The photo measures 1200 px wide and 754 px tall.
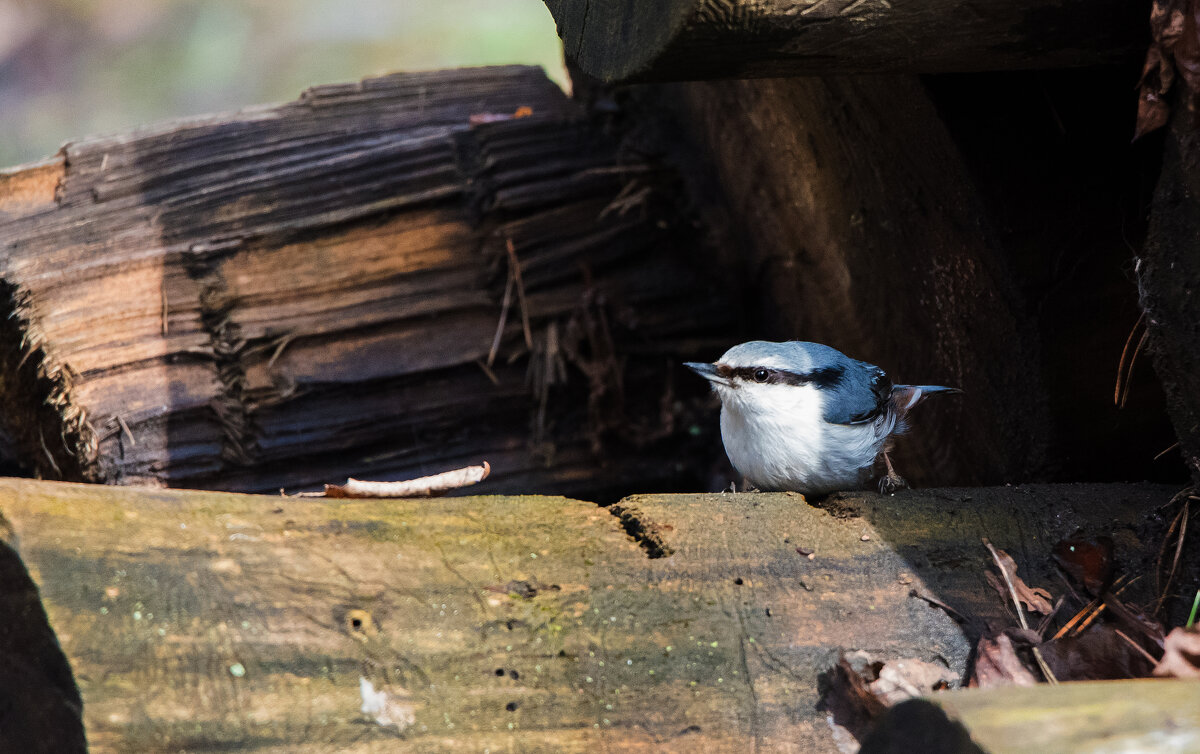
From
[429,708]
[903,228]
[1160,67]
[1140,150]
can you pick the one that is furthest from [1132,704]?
[903,228]

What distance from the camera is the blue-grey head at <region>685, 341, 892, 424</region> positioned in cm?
305

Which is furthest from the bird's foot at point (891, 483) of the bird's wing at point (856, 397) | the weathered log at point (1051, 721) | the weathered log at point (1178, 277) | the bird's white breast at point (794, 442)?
the weathered log at point (1051, 721)

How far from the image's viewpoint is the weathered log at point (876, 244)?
2.81m

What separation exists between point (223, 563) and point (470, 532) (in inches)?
18.8

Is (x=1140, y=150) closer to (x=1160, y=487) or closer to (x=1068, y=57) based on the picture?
(x=1068, y=57)

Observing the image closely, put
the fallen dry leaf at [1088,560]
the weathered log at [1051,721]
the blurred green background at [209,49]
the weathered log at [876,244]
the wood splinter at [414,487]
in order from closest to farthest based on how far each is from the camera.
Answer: the weathered log at [1051,721] → the fallen dry leaf at [1088,560] → the wood splinter at [414,487] → the weathered log at [876,244] → the blurred green background at [209,49]

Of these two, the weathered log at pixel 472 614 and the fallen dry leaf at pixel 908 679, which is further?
the fallen dry leaf at pixel 908 679

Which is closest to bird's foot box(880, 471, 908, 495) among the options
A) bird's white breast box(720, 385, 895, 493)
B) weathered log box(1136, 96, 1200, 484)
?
bird's white breast box(720, 385, 895, 493)

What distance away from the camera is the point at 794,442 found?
116 inches

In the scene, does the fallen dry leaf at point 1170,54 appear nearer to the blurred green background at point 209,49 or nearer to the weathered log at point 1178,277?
the weathered log at point 1178,277

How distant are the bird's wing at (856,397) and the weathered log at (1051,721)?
5.69 ft

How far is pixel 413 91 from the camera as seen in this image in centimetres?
411

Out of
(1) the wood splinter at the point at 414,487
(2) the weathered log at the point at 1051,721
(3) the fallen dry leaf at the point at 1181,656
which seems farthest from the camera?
(1) the wood splinter at the point at 414,487

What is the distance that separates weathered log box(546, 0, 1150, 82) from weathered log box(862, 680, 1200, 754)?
1225mm
